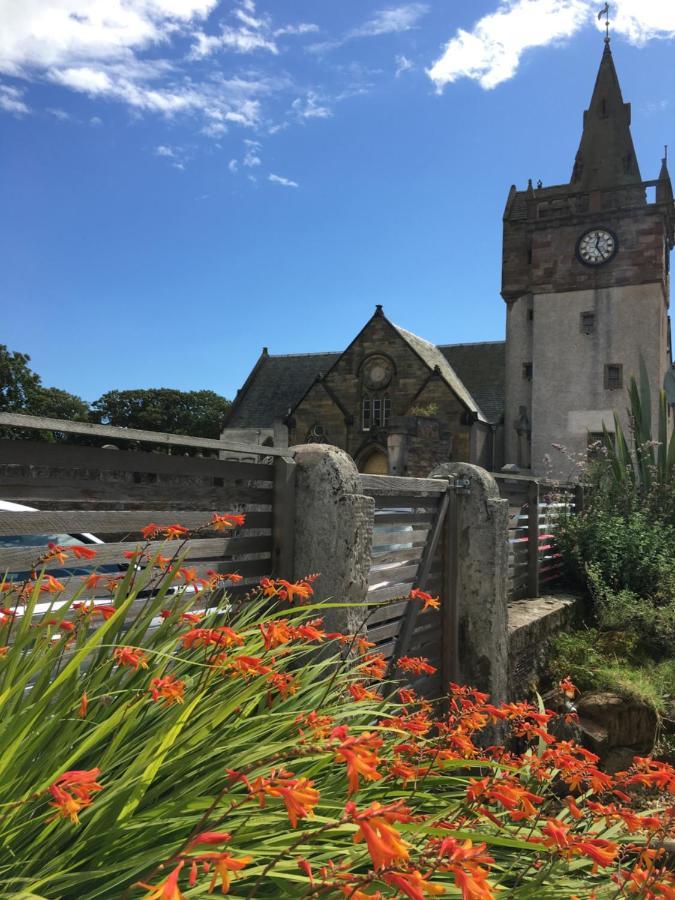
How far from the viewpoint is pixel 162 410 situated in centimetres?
6400

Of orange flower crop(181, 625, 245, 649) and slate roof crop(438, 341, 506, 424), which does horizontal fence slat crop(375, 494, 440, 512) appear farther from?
slate roof crop(438, 341, 506, 424)

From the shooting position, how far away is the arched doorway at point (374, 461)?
3036cm

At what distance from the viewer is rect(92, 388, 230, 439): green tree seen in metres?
63.6

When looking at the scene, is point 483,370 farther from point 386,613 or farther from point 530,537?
point 386,613

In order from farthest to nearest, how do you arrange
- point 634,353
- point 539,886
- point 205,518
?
point 634,353 → point 205,518 → point 539,886

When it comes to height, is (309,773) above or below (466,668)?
above

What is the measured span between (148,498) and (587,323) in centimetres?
2751

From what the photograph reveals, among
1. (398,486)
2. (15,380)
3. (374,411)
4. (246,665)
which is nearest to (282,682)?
(246,665)

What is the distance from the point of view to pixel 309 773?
5.75 ft

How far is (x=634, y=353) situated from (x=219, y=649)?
27.9 m

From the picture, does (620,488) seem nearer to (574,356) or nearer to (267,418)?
(574,356)

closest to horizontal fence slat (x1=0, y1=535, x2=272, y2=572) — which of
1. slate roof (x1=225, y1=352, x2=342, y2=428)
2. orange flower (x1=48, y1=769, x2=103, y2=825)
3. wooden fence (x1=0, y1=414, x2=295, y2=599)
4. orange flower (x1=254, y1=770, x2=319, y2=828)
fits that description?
wooden fence (x1=0, y1=414, x2=295, y2=599)

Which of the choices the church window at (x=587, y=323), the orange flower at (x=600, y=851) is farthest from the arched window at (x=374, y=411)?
the orange flower at (x=600, y=851)

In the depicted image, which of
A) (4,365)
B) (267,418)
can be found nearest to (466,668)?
(267,418)
